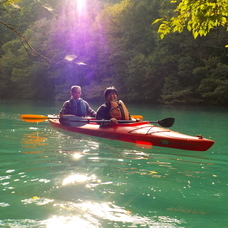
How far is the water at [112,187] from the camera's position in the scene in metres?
2.28

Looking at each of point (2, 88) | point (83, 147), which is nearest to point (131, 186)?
point (83, 147)

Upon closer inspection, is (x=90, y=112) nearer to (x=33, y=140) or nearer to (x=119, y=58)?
(x=33, y=140)

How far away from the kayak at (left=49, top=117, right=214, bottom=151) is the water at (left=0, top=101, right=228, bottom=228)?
126 millimetres

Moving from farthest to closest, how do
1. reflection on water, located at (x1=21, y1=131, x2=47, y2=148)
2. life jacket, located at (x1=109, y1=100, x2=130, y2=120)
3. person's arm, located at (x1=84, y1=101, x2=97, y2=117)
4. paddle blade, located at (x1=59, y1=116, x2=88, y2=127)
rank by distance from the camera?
person's arm, located at (x1=84, y1=101, x2=97, y2=117) → paddle blade, located at (x1=59, y1=116, x2=88, y2=127) → life jacket, located at (x1=109, y1=100, x2=130, y2=120) → reflection on water, located at (x1=21, y1=131, x2=47, y2=148)

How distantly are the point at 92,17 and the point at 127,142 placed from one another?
2305 centimetres

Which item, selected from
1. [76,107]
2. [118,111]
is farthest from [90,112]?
[118,111]

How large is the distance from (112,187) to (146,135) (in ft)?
7.86

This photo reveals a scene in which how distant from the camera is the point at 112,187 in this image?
3.00m

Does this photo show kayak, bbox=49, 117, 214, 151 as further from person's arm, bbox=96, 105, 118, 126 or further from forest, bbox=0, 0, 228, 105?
forest, bbox=0, 0, 228, 105

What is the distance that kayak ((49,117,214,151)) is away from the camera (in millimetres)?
4742

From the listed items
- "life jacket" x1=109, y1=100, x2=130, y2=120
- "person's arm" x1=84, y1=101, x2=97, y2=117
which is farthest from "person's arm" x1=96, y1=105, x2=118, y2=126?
"person's arm" x1=84, y1=101, x2=97, y2=117

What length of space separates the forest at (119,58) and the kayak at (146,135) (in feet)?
26.2

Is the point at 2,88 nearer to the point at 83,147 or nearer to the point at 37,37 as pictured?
the point at 37,37

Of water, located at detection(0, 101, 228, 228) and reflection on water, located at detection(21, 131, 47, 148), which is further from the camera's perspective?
reflection on water, located at detection(21, 131, 47, 148)
